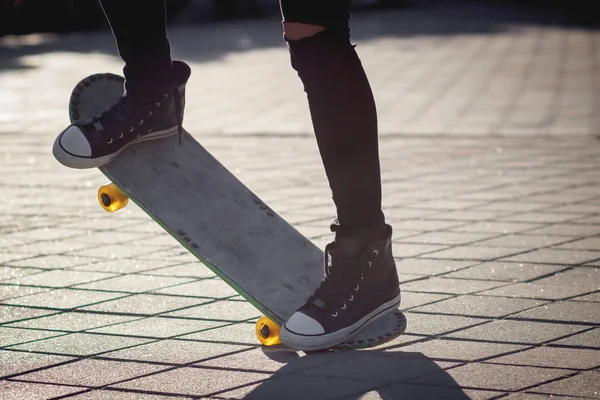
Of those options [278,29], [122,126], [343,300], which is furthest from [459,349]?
[278,29]

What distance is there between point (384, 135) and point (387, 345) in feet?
14.4

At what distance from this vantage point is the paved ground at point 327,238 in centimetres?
235

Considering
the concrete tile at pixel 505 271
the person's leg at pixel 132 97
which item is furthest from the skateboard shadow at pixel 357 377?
the concrete tile at pixel 505 271

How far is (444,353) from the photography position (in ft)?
8.20

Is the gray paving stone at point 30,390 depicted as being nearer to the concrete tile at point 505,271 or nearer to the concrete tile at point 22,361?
the concrete tile at point 22,361

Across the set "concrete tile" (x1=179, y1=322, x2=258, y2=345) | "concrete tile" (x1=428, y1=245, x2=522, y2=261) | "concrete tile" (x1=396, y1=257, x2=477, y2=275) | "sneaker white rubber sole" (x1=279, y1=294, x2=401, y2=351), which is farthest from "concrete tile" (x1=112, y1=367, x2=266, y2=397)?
"concrete tile" (x1=428, y1=245, x2=522, y2=261)

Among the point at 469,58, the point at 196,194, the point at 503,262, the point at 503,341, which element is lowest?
the point at 469,58

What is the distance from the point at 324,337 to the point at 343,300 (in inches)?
4.2

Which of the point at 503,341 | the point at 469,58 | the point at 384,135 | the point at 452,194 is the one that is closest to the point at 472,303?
the point at 503,341

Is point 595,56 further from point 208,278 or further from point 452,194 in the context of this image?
point 208,278

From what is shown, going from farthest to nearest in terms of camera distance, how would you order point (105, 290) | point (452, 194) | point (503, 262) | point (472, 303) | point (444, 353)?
point (452, 194) < point (503, 262) < point (105, 290) < point (472, 303) < point (444, 353)

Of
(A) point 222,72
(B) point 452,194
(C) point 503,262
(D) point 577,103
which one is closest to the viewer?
(C) point 503,262

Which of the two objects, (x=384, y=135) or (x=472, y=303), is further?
(x=384, y=135)

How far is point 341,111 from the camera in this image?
2438mm
